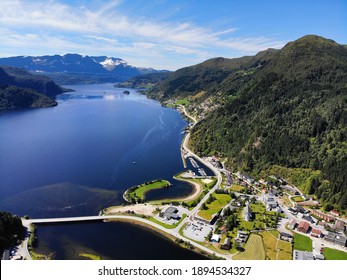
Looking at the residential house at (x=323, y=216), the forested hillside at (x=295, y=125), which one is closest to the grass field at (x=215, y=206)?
the residential house at (x=323, y=216)

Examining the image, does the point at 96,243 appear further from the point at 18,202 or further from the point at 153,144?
the point at 153,144

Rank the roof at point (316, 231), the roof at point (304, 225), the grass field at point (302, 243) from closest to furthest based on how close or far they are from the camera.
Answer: the grass field at point (302, 243)
the roof at point (316, 231)
the roof at point (304, 225)

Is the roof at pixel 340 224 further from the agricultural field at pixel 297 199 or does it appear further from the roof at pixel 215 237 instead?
the roof at pixel 215 237

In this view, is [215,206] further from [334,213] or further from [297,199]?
[334,213]

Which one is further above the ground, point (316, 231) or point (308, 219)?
point (308, 219)

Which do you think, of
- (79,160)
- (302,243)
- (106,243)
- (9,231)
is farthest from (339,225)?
(79,160)

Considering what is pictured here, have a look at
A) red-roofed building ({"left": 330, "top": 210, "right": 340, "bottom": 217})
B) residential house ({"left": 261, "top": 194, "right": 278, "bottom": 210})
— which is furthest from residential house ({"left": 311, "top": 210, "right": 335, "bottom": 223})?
residential house ({"left": 261, "top": 194, "right": 278, "bottom": 210})
